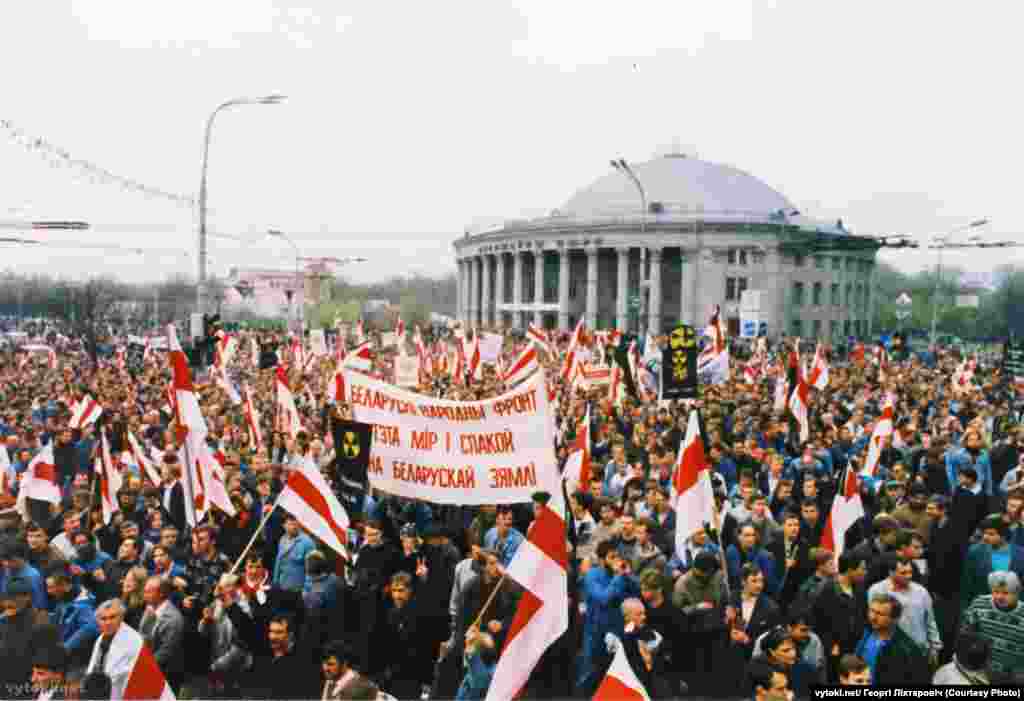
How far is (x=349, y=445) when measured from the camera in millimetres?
Result: 7707

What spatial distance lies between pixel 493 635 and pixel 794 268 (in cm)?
7152

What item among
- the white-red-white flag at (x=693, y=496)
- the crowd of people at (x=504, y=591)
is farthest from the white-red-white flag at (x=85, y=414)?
the white-red-white flag at (x=693, y=496)

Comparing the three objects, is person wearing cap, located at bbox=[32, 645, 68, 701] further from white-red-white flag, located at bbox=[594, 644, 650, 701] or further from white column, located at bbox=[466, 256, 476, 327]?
white column, located at bbox=[466, 256, 476, 327]

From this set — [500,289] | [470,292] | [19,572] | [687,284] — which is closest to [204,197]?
[19,572]

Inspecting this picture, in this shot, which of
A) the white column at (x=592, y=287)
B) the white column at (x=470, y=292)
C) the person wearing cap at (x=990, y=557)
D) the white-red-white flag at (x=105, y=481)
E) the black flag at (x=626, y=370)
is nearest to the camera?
the person wearing cap at (x=990, y=557)

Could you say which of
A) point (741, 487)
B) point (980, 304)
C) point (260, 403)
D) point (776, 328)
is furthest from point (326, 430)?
point (980, 304)

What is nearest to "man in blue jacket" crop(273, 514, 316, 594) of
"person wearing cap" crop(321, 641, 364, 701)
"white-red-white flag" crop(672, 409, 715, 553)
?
"person wearing cap" crop(321, 641, 364, 701)

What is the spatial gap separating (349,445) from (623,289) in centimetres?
6767

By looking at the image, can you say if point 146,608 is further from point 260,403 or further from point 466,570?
point 260,403

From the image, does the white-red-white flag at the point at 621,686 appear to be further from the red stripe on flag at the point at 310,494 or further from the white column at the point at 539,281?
the white column at the point at 539,281

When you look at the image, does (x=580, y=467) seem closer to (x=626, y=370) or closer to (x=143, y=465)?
(x=143, y=465)

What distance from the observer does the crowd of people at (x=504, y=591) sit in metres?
5.72

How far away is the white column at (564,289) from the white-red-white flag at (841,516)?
6889 cm

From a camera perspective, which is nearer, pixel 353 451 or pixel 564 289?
pixel 353 451
